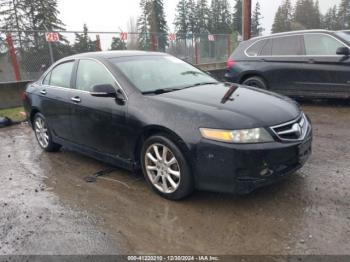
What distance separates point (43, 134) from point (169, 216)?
3343 mm

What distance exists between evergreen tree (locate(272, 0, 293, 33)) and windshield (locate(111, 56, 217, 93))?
6451cm

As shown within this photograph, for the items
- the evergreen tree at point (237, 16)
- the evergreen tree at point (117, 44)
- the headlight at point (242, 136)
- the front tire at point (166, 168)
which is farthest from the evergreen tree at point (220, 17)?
the headlight at point (242, 136)

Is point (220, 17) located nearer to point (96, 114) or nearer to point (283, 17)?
point (283, 17)

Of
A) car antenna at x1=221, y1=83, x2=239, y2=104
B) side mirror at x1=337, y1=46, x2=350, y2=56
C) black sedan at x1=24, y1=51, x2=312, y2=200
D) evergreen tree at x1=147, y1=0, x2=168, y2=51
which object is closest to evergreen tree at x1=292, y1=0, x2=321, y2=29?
evergreen tree at x1=147, y1=0, x2=168, y2=51

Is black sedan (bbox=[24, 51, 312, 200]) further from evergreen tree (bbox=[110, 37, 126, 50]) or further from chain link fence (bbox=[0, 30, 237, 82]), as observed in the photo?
evergreen tree (bbox=[110, 37, 126, 50])

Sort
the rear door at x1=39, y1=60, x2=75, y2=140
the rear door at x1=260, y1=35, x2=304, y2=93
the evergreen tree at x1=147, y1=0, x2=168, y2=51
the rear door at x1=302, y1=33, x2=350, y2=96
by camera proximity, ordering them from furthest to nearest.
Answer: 1. the evergreen tree at x1=147, y1=0, x2=168, y2=51
2. the rear door at x1=260, y1=35, x2=304, y2=93
3. the rear door at x1=302, y1=33, x2=350, y2=96
4. the rear door at x1=39, y1=60, x2=75, y2=140

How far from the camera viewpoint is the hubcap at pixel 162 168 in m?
3.79

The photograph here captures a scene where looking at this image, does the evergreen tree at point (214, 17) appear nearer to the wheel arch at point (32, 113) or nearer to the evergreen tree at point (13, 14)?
the evergreen tree at point (13, 14)

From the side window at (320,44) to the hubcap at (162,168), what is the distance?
18.0 ft

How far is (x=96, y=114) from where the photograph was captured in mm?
4516

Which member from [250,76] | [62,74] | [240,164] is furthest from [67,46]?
[240,164]

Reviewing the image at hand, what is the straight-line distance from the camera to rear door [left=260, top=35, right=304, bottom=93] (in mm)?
8125

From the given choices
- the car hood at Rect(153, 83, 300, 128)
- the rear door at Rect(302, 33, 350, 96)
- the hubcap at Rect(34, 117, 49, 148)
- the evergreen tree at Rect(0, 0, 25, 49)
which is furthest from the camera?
the evergreen tree at Rect(0, 0, 25, 49)

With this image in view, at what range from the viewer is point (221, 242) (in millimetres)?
3096
